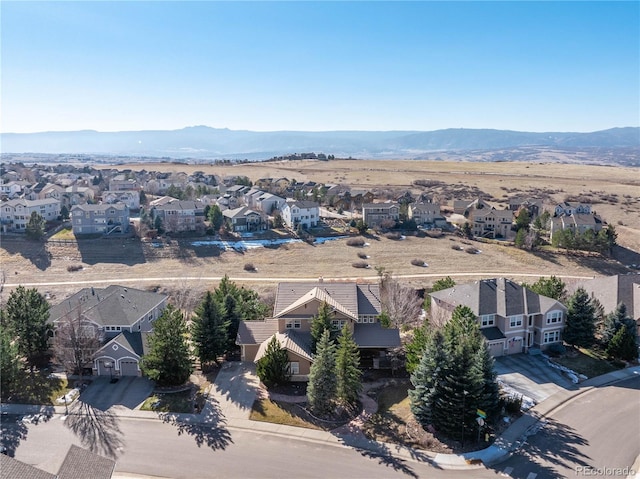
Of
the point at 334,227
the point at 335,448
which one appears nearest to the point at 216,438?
the point at 335,448

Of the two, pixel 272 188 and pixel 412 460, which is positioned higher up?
pixel 272 188

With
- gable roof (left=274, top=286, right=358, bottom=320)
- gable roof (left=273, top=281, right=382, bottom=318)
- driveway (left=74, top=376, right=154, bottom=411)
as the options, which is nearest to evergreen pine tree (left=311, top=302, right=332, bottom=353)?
gable roof (left=274, top=286, right=358, bottom=320)

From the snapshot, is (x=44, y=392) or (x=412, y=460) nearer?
(x=412, y=460)

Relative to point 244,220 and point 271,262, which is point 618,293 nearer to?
point 271,262

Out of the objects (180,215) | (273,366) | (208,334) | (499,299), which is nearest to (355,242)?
(180,215)

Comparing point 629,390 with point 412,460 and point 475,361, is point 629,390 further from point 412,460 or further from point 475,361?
point 412,460

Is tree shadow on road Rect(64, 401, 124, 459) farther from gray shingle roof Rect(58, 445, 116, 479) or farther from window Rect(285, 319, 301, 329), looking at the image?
window Rect(285, 319, 301, 329)
